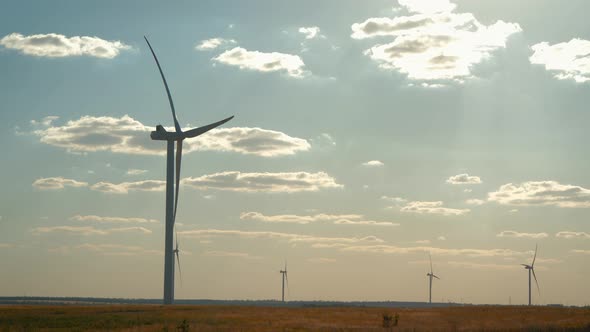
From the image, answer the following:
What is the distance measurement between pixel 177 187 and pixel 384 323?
5451cm

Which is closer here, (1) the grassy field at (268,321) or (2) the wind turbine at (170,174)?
(1) the grassy field at (268,321)

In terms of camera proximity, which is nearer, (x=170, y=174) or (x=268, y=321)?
(x=268, y=321)

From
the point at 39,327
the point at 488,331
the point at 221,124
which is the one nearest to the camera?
the point at 488,331

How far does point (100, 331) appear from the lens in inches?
2891

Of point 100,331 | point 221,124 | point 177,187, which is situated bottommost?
point 100,331

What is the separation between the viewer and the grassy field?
7594 centimetres

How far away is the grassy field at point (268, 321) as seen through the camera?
249 ft

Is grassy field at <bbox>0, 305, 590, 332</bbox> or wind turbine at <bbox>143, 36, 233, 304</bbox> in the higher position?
wind turbine at <bbox>143, 36, 233, 304</bbox>

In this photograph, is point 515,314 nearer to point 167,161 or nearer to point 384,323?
point 384,323

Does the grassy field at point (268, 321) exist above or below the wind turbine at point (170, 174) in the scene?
below

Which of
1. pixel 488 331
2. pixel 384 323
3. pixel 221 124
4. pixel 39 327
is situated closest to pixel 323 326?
pixel 384 323

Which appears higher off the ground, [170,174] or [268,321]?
[170,174]

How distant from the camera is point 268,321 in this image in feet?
283

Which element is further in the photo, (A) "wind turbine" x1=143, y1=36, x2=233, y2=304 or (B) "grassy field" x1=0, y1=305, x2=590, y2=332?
(A) "wind turbine" x1=143, y1=36, x2=233, y2=304
